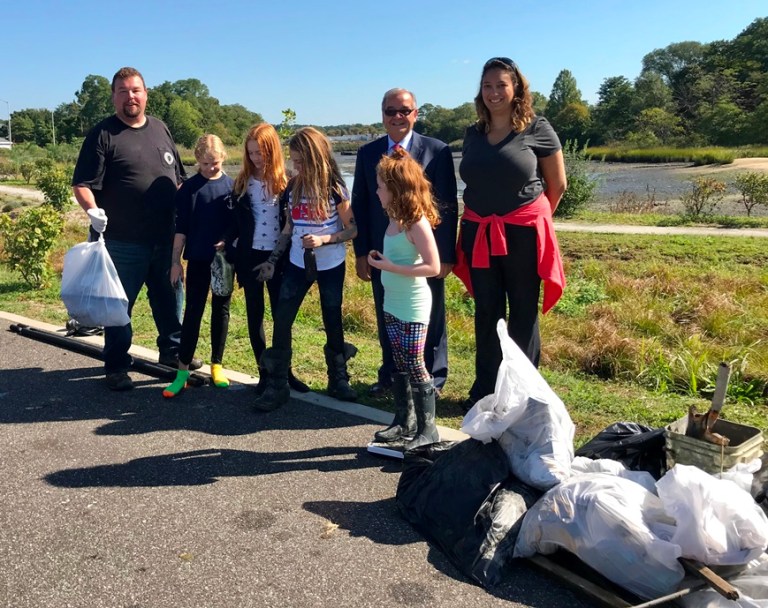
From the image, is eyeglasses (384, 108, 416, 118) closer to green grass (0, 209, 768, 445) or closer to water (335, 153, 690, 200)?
green grass (0, 209, 768, 445)

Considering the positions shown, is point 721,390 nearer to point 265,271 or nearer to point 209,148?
point 265,271

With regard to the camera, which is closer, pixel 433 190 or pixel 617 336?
pixel 433 190

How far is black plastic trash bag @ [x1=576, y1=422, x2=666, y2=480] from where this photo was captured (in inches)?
126

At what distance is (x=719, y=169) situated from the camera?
4384 centimetres

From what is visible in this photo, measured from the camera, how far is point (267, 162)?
445 centimetres

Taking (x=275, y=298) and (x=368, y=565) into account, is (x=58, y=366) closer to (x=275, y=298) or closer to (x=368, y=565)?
(x=275, y=298)

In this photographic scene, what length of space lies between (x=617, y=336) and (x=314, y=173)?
2918 millimetres

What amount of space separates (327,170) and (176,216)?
119 cm

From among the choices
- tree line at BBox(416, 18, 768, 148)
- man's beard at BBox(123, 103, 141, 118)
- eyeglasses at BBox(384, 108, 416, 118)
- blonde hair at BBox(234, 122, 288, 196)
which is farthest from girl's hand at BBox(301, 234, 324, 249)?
tree line at BBox(416, 18, 768, 148)

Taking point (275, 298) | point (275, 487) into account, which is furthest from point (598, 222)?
point (275, 487)

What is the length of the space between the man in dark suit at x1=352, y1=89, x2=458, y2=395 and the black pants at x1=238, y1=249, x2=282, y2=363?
0.59m

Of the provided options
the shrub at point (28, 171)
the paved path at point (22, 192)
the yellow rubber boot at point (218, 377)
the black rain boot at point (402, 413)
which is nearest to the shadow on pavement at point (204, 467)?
the black rain boot at point (402, 413)

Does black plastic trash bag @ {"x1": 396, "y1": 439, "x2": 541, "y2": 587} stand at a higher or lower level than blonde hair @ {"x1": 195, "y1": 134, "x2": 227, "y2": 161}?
lower

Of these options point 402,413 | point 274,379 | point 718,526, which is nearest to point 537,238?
point 402,413
